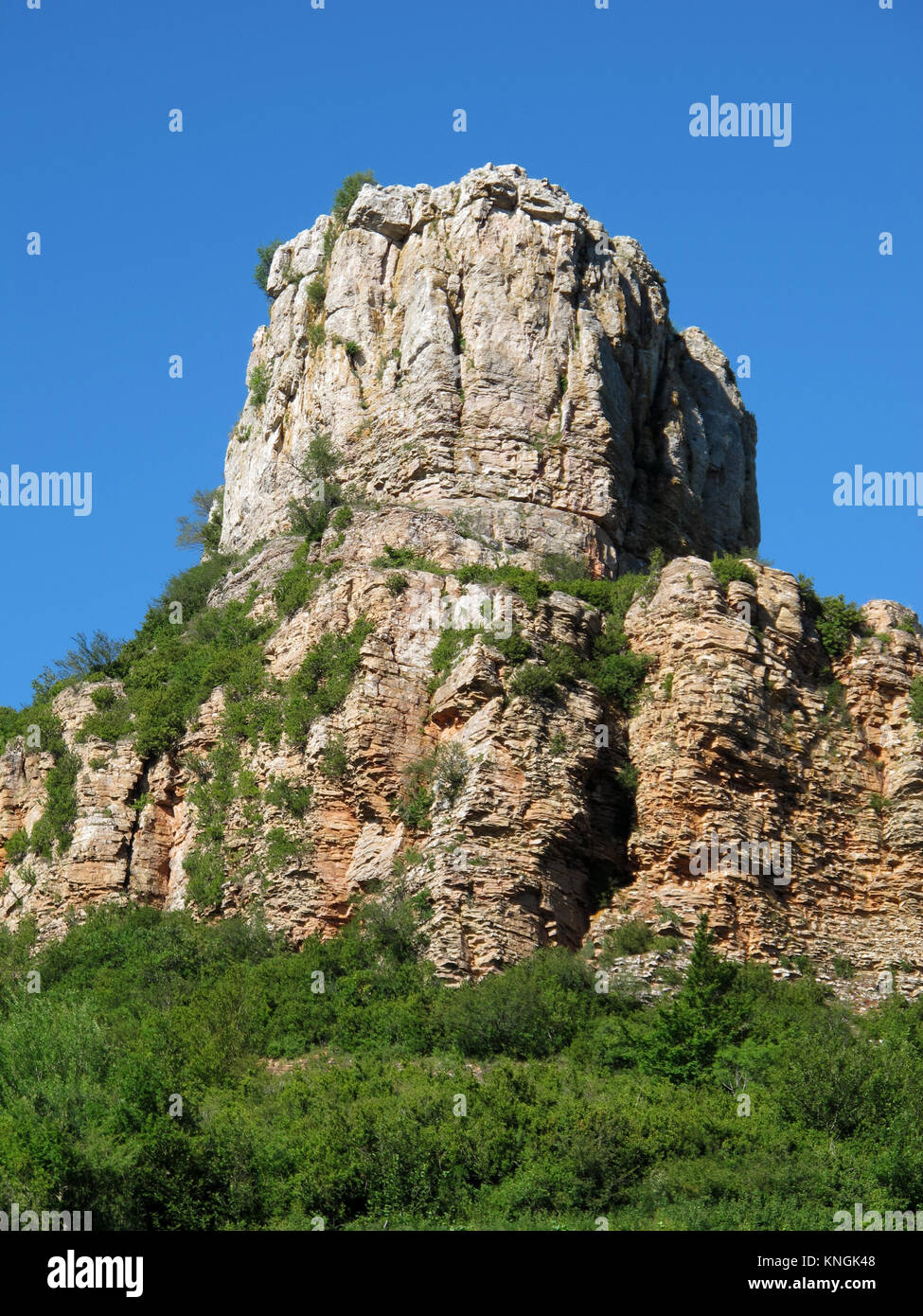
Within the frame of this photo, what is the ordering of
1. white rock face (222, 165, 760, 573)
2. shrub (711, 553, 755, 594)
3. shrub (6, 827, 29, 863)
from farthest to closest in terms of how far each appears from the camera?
white rock face (222, 165, 760, 573), shrub (6, 827, 29, 863), shrub (711, 553, 755, 594)

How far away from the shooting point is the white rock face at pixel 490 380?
50500 mm

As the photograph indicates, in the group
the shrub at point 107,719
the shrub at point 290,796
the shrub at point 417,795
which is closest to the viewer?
the shrub at point 417,795

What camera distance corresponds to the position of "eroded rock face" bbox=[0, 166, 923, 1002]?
41219mm

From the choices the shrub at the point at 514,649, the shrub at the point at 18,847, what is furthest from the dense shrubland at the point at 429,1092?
the shrub at the point at 514,649

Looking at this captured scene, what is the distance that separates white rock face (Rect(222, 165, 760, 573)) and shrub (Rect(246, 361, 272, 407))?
0.79ft

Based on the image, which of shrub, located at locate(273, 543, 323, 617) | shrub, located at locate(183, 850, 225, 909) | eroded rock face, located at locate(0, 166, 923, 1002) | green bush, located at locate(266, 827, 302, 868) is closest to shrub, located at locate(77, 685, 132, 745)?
eroded rock face, located at locate(0, 166, 923, 1002)

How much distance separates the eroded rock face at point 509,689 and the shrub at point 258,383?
173 centimetres

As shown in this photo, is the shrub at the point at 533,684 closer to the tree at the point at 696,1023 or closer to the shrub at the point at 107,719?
the tree at the point at 696,1023

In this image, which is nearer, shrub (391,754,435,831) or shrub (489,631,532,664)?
shrub (391,754,435,831)

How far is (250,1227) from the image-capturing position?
32.5 m

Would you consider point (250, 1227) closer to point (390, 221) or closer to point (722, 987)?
point (722, 987)

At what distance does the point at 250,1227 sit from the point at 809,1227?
8.27 metres

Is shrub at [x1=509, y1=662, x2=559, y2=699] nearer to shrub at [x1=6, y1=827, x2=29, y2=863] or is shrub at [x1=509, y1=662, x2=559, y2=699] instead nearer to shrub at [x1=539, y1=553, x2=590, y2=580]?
shrub at [x1=539, y1=553, x2=590, y2=580]

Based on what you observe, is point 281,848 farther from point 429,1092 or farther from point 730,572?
point 730,572
